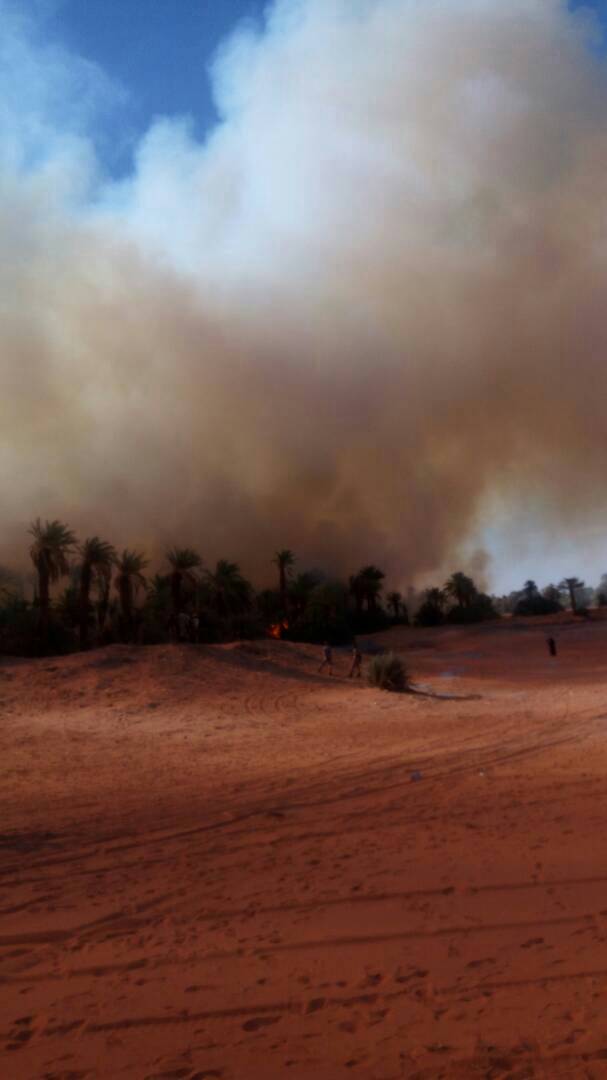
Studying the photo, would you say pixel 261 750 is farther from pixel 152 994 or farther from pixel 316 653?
pixel 316 653

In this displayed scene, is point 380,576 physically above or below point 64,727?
above

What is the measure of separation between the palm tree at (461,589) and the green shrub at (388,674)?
5673cm

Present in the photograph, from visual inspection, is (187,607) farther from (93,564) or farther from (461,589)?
(461,589)

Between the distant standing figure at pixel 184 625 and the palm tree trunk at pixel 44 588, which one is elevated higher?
the palm tree trunk at pixel 44 588

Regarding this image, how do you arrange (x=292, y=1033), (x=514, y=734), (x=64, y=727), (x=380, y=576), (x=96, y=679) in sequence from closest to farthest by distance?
1. (x=292, y=1033)
2. (x=514, y=734)
3. (x=64, y=727)
4. (x=96, y=679)
5. (x=380, y=576)

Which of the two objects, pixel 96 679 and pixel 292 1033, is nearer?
pixel 292 1033

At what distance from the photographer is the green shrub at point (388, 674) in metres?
29.4

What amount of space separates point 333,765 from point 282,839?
16.5 ft

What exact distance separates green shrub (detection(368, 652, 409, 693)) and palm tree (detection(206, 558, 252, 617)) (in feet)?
95.5

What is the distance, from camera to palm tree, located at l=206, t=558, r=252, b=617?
58562mm

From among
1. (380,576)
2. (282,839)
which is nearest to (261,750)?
(282,839)

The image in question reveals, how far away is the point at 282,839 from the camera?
9.05m

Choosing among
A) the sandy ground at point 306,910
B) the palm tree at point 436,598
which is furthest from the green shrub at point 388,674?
the palm tree at point 436,598

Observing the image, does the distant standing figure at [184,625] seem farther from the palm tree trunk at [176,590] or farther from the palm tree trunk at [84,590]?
the palm tree trunk at [84,590]
